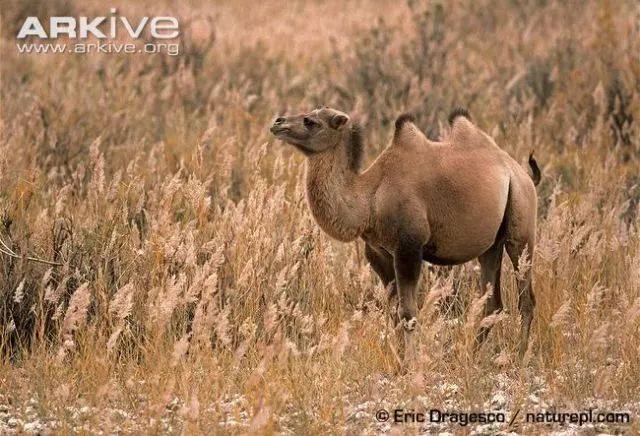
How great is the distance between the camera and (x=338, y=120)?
208 inches

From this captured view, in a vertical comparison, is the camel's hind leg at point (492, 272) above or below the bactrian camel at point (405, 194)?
below

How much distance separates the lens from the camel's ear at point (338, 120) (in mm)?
5273

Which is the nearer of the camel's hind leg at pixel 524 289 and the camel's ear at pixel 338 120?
the camel's ear at pixel 338 120

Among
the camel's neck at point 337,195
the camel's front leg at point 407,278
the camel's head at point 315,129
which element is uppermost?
the camel's head at point 315,129

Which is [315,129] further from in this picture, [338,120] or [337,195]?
[337,195]

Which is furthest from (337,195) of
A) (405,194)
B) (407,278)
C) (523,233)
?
(523,233)

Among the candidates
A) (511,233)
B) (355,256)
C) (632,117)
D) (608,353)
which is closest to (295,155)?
(355,256)

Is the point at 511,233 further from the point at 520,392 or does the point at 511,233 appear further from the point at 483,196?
the point at 520,392

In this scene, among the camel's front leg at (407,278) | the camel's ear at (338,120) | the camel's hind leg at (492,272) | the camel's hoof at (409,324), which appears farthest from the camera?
the camel's hind leg at (492,272)

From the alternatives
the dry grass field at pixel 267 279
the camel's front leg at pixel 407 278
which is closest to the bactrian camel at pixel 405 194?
the camel's front leg at pixel 407 278

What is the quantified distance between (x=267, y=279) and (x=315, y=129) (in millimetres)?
1120

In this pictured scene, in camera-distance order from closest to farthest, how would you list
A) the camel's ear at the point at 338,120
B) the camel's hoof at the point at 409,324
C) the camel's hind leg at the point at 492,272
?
the camel's hoof at the point at 409,324 < the camel's ear at the point at 338,120 < the camel's hind leg at the point at 492,272

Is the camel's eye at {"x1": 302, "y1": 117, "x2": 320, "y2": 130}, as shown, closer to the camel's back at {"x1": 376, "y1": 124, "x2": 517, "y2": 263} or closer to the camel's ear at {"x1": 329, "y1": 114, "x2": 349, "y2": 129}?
the camel's ear at {"x1": 329, "y1": 114, "x2": 349, "y2": 129}

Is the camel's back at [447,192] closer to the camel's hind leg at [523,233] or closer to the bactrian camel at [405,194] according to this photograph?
the bactrian camel at [405,194]
